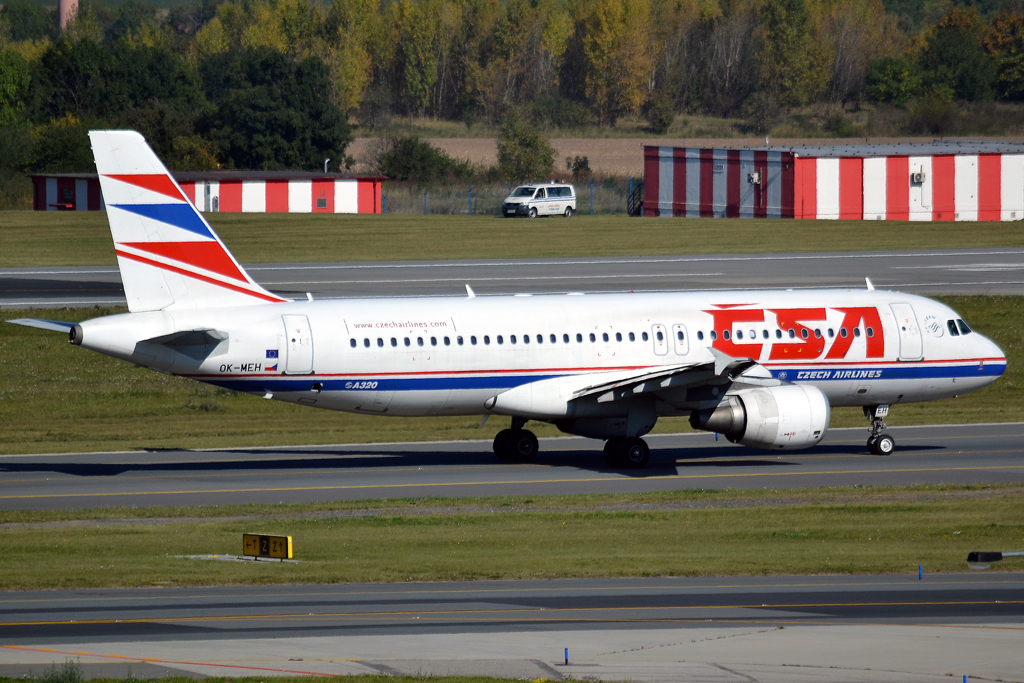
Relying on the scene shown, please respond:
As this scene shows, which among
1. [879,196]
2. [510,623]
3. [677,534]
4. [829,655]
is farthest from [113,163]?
[879,196]

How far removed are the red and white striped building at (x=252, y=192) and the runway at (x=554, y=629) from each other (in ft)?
273

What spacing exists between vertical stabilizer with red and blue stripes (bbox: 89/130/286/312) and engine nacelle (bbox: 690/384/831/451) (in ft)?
39.7

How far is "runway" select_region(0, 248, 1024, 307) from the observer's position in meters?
60.7

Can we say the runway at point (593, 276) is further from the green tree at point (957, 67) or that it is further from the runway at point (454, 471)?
the green tree at point (957, 67)

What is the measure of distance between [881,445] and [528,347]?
31.5 feet

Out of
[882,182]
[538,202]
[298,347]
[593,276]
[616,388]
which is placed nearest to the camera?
[298,347]

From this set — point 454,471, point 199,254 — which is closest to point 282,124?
point 199,254

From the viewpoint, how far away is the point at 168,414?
43500 millimetres

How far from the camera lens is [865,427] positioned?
40.8 meters

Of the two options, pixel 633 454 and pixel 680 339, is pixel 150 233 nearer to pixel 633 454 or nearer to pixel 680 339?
pixel 633 454

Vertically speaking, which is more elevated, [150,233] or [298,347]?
[150,233]

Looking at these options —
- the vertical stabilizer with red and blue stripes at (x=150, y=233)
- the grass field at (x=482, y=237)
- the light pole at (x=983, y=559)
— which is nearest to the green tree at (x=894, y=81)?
the grass field at (x=482, y=237)

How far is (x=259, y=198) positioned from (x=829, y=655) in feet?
300

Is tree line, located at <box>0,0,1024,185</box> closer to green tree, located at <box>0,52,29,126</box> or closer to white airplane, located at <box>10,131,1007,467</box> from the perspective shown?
green tree, located at <box>0,52,29,126</box>
